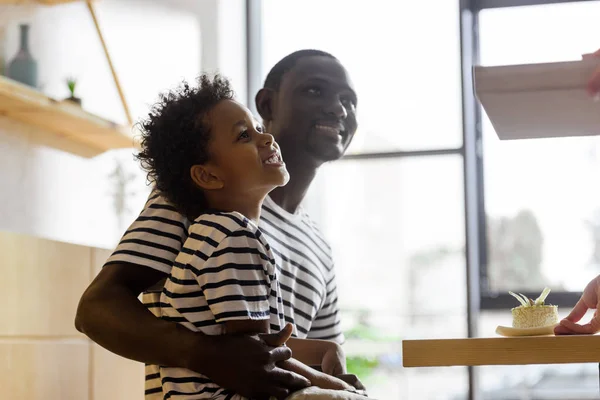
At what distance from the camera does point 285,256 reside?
6.28ft

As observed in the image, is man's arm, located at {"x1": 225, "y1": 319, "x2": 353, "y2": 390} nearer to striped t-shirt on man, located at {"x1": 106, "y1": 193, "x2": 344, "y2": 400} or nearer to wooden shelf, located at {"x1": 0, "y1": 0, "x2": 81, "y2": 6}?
striped t-shirt on man, located at {"x1": 106, "y1": 193, "x2": 344, "y2": 400}

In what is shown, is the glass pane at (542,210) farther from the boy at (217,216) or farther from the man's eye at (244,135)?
the man's eye at (244,135)

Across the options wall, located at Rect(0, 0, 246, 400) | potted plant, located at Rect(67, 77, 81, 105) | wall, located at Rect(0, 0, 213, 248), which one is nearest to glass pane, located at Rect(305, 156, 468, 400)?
wall, located at Rect(0, 0, 213, 248)

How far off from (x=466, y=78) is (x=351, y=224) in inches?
36.2

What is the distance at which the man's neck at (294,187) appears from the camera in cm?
206

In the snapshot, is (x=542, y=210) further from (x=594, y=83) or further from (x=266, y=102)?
(x=594, y=83)

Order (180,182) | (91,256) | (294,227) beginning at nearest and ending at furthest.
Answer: (180,182) → (294,227) → (91,256)

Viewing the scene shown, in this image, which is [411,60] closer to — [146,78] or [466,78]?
[466,78]

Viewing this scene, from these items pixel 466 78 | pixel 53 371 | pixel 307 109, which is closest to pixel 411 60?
pixel 466 78

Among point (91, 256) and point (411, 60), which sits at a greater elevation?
point (411, 60)

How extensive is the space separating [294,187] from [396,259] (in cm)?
233

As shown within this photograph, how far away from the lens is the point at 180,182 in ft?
5.01

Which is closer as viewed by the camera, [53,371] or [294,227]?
[294,227]

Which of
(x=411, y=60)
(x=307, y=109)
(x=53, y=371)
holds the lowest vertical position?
(x=53, y=371)
